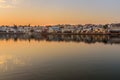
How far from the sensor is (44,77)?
1237 cm

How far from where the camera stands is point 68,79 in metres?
12.0

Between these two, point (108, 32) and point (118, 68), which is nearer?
point (118, 68)

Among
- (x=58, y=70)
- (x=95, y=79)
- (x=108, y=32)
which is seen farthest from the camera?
(x=108, y=32)

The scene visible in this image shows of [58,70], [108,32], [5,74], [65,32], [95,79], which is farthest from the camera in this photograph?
[65,32]

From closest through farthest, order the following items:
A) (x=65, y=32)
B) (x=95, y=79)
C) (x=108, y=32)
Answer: (x=95, y=79) < (x=108, y=32) < (x=65, y=32)

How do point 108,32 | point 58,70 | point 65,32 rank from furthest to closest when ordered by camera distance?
point 65,32, point 108,32, point 58,70

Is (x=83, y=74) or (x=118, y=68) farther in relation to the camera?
(x=118, y=68)

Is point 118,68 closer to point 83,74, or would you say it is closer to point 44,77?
point 83,74

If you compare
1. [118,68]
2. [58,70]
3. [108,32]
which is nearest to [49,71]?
[58,70]

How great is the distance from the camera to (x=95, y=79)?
11.9 metres

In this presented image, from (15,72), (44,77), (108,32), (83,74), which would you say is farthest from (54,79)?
→ (108,32)

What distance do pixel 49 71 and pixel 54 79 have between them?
1966 mm

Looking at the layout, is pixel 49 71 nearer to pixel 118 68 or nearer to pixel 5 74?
pixel 5 74

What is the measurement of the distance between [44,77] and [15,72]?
2.06 metres
